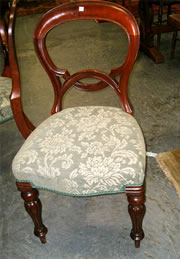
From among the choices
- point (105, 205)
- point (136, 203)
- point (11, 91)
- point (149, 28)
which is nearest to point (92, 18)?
point (11, 91)

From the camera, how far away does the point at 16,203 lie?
4.83ft

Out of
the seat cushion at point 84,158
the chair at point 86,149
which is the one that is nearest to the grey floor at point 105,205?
the chair at point 86,149

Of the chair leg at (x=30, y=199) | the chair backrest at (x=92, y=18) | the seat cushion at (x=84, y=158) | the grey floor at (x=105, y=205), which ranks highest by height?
the chair backrest at (x=92, y=18)

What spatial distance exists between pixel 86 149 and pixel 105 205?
53 centimetres

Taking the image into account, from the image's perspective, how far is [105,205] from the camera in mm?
1406

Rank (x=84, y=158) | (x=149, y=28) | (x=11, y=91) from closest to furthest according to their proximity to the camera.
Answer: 1. (x=84, y=158)
2. (x=11, y=91)
3. (x=149, y=28)

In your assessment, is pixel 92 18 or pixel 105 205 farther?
pixel 105 205

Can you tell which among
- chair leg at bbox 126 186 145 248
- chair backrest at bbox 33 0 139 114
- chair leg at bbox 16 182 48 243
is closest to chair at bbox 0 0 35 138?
chair backrest at bbox 33 0 139 114

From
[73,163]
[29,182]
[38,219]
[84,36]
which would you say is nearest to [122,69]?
[73,163]

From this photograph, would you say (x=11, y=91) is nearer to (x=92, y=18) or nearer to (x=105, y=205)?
(x=92, y=18)

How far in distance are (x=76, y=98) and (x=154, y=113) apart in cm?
76

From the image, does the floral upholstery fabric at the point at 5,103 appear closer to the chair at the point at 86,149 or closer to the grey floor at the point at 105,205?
the chair at the point at 86,149

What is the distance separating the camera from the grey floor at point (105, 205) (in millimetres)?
1206

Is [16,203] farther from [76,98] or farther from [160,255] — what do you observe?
Result: [76,98]
